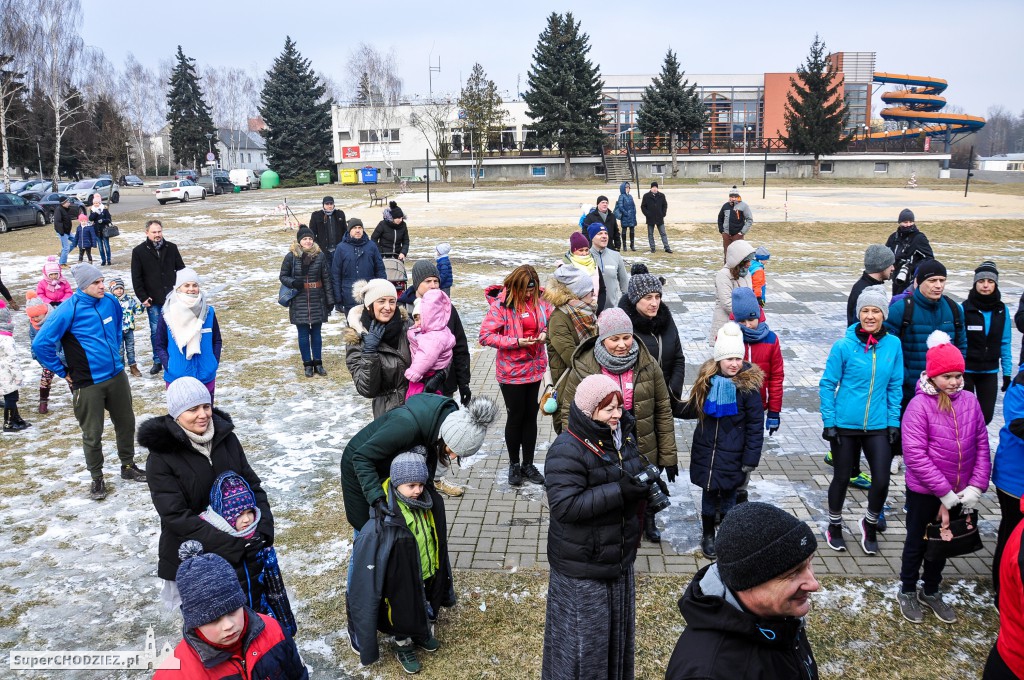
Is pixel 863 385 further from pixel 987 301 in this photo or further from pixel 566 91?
pixel 566 91

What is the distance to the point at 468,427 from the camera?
3.73 metres

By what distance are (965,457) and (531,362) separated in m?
3.12

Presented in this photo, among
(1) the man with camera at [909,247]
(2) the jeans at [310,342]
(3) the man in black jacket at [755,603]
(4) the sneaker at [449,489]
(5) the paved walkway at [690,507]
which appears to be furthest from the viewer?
(2) the jeans at [310,342]

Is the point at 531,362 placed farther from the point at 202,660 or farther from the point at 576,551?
the point at 202,660

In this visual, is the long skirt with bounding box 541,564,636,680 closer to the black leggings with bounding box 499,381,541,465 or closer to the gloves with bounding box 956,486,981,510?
the gloves with bounding box 956,486,981,510

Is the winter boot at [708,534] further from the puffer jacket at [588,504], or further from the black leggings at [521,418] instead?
the puffer jacket at [588,504]

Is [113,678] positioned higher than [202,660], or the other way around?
[202,660]

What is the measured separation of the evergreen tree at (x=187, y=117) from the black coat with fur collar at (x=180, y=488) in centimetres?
7601

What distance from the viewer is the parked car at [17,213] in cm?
2652

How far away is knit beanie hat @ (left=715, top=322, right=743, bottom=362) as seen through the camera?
480cm

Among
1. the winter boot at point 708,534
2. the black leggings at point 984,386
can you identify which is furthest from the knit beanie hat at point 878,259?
the winter boot at point 708,534

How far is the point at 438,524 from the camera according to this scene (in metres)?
4.12

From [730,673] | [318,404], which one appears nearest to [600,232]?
[318,404]

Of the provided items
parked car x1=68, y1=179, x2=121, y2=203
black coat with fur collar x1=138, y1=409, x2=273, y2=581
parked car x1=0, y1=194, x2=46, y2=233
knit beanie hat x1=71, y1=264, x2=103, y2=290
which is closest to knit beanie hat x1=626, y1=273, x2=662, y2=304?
black coat with fur collar x1=138, y1=409, x2=273, y2=581
